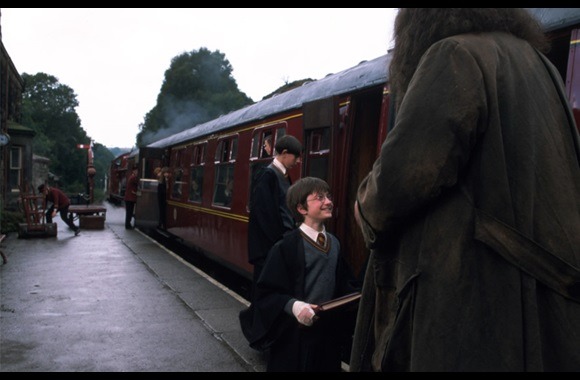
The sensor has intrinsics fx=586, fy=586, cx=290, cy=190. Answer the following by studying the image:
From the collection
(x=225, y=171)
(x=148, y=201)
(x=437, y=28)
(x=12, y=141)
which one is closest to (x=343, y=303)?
(x=437, y=28)

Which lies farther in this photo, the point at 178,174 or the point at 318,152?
the point at 178,174

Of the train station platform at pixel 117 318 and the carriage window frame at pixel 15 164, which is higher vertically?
the carriage window frame at pixel 15 164

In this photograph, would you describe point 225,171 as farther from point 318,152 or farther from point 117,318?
point 318,152

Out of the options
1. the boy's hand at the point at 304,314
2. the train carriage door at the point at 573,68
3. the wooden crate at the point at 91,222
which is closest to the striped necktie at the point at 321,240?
the boy's hand at the point at 304,314

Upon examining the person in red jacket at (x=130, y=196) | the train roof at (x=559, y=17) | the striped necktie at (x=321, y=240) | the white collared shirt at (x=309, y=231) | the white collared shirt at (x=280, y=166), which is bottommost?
the person in red jacket at (x=130, y=196)

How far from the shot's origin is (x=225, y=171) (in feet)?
32.3

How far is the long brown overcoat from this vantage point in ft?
Answer: 5.01

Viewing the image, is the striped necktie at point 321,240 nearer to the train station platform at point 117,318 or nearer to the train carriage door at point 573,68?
the train carriage door at point 573,68

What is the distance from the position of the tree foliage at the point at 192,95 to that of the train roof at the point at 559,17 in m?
54.3

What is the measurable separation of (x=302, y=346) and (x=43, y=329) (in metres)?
3.94

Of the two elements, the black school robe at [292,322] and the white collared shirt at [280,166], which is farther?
the white collared shirt at [280,166]

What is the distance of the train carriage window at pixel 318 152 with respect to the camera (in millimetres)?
5844

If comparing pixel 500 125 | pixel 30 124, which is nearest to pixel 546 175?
pixel 500 125

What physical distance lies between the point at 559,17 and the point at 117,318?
5.16m
